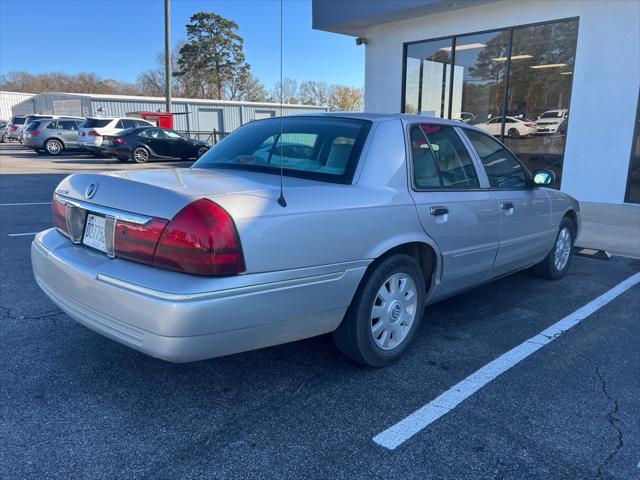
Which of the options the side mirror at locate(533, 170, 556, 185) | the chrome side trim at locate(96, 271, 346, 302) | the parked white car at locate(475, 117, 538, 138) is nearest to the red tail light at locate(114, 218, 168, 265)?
the chrome side trim at locate(96, 271, 346, 302)

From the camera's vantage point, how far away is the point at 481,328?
3938mm

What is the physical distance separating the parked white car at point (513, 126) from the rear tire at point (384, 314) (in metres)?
8.95

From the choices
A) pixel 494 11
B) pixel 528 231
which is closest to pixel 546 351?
pixel 528 231

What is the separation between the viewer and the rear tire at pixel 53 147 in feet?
74.5

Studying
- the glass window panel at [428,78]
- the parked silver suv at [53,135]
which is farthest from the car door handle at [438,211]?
the parked silver suv at [53,135]

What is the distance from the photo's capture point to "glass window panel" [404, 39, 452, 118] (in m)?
12.2

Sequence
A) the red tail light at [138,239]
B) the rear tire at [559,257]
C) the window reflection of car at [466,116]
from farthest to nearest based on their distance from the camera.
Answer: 1. the window reflection of car at [466,116]
2. the rear tire at [559,257]
3. the red tail light at [138,239]

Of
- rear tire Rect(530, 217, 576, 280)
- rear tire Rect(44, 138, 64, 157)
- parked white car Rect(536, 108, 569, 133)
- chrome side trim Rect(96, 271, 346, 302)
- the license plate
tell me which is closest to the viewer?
chrome side trim Rect(96, 271, 346, 302)

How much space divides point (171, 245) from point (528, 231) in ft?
10.5

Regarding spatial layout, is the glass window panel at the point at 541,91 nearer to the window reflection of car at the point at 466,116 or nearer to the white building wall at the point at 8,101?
the window reflection of car at the point at 466,116

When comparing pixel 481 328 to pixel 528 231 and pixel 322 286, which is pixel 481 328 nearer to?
pixel 528 231

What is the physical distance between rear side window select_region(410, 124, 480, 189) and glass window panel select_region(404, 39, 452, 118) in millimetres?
9086

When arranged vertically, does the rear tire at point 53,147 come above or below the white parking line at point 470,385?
above

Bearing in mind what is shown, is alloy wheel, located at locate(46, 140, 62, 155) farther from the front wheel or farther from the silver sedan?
the silver sedan
